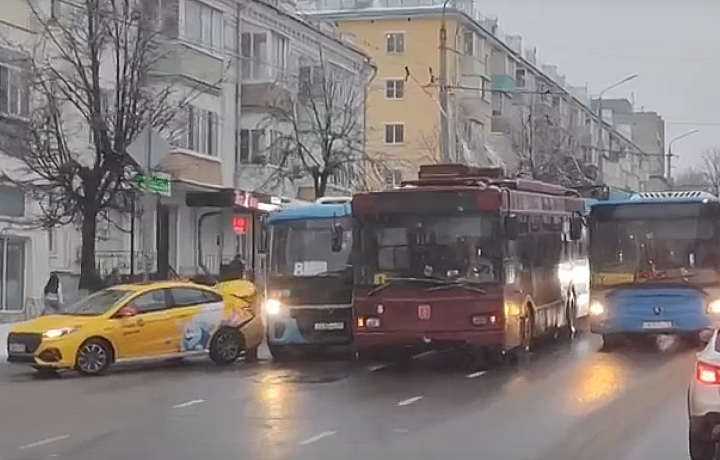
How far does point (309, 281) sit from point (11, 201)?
11.2 m

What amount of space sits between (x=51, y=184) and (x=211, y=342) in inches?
306

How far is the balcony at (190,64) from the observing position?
3691cm

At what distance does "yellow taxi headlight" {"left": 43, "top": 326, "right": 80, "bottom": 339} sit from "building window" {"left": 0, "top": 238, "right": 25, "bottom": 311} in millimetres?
11103

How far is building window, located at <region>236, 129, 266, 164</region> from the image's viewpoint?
44.4 metres

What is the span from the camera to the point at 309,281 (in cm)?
2464

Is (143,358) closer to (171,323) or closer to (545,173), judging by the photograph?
(171,323)

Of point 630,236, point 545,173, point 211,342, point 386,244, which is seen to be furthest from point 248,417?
point 545,173

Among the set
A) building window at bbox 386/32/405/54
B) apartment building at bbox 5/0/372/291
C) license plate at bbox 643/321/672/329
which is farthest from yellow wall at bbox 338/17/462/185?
license plate at bbox 643/321/672/329

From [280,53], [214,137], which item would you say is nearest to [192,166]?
[214,137]

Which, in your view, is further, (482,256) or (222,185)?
(222,185)

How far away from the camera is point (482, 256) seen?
22234 millimetres

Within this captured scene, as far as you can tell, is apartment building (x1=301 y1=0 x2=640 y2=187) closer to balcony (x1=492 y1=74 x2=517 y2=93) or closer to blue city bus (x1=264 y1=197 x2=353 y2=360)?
balcony (x1=492 y1=74 x2=517 y2=93)

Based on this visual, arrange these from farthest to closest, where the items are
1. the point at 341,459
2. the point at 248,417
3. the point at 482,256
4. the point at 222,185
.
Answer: the point at 222,185 → the point at 482,256 → the point at 248,417 → the point at 341,459

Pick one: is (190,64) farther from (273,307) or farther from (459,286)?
(459,286)
